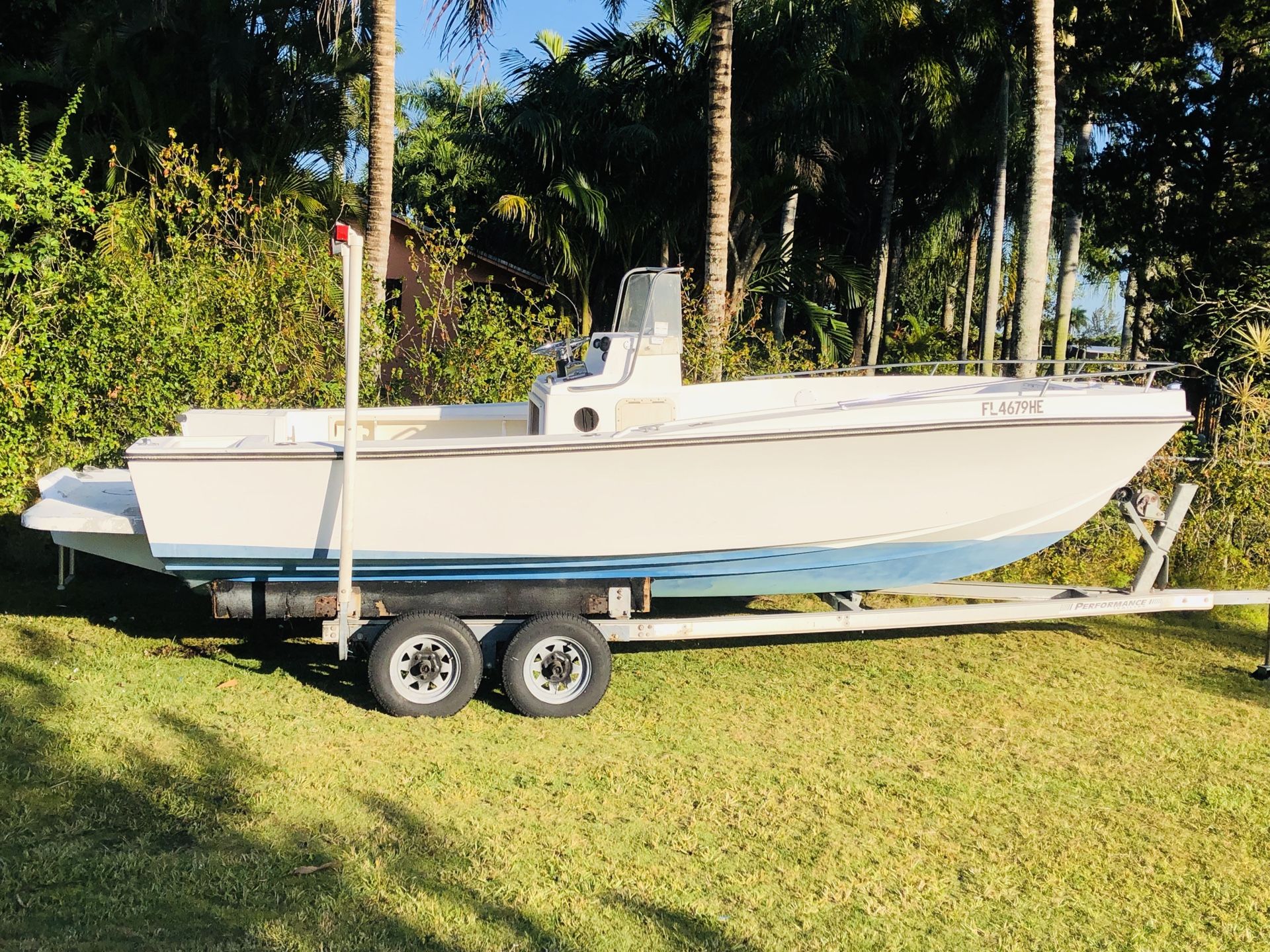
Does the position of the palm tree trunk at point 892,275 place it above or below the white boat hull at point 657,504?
above

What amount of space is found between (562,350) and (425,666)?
7.35ft

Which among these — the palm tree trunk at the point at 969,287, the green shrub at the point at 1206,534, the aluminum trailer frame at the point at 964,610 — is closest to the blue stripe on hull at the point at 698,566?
the aluminum trailer frame at the point at 964,610

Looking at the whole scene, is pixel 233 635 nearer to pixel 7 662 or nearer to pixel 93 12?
pixel 7 662

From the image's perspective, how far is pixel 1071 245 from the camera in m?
20.3

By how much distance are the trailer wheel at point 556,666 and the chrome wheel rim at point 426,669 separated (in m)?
0.29

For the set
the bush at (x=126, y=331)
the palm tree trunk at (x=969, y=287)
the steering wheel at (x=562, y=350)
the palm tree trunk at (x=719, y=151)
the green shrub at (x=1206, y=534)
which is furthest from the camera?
the palm tree trunk at (x=969, y=287)

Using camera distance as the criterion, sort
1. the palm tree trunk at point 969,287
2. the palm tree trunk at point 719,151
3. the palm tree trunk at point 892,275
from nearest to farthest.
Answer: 1. the palm tree trunk at point 719,151
2. the palm tree trunk at point 969,287
3. the palm tree trunk at point 892,275

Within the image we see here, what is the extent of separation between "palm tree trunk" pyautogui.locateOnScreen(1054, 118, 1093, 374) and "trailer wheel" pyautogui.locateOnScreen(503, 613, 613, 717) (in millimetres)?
12303

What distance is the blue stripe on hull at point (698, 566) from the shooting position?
581 centimetres

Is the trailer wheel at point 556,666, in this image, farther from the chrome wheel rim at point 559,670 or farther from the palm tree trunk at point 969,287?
the palm tree trunk at point 969,287

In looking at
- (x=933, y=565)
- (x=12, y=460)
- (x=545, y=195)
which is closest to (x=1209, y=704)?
(x=933, y=565)

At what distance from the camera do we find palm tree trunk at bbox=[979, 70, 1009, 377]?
1794 centimetres

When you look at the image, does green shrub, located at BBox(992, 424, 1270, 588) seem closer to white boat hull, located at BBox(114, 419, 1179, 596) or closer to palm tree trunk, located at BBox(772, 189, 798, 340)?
white boat hull, located at BBox(114, 419, 1179, 596)

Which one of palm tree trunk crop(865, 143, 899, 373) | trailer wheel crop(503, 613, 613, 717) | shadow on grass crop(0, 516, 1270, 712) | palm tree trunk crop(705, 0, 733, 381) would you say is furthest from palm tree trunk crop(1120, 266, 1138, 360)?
trailer wheel crop(503, 613, 613, 717)
